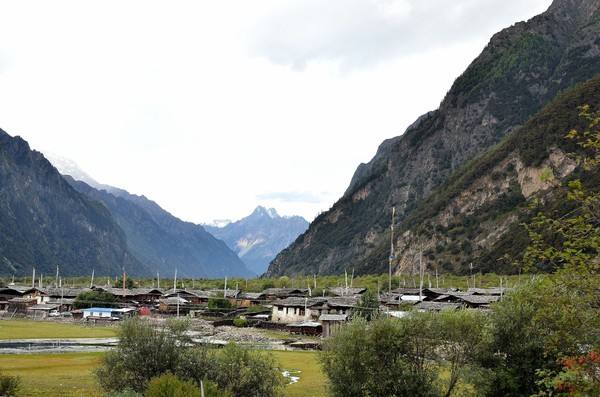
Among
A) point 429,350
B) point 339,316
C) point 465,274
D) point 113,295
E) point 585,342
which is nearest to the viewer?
point 585,342

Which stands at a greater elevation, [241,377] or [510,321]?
[510,321]

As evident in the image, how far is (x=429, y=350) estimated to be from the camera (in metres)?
37.8

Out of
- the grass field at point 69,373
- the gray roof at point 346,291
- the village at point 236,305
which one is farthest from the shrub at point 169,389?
the gray roof at point 346,291

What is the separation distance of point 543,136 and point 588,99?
718 inches

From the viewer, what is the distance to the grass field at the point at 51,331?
86.1 m

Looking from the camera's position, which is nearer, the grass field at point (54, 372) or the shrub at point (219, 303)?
the grass field at point (54, 372)

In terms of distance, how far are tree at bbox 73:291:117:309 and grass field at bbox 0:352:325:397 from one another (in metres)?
69.6

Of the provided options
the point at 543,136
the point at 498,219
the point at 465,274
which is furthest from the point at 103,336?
the point at 543,136

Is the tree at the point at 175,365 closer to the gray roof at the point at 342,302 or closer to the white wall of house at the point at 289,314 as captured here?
the gray roof at the point at 342,302

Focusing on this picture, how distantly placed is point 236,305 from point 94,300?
3395 centimetres

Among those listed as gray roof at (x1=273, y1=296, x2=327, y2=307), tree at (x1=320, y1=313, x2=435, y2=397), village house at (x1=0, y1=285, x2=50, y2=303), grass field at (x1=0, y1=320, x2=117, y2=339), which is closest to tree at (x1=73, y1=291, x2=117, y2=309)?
village house at (x1=0, y1=285, x2=50, y2=303)

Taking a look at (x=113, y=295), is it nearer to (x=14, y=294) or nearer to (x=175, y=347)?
(x=14, y=294)

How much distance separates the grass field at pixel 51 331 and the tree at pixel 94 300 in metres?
19.6

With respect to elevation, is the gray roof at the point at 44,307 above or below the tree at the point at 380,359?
below
